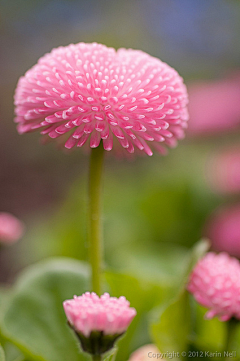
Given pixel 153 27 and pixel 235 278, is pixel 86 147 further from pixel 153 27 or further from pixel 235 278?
pixel 153 27

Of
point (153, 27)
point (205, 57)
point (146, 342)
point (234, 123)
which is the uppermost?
point (153, 27)

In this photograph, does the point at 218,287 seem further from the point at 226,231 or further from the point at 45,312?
the point at 226,231

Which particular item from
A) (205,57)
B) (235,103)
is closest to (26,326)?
(235,103)

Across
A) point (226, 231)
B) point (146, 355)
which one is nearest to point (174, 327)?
point (146, 355)

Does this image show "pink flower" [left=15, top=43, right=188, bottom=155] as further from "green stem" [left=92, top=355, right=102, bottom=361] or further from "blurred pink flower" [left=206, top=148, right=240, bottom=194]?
"blurred pink flower" [left=206, top=148, right=240, bottom=194]

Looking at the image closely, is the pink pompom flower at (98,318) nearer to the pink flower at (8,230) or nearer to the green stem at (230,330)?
the green stem at (230,330)

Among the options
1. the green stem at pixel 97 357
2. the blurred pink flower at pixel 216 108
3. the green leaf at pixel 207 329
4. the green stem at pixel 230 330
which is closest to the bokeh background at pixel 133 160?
the blurred pink flower at pixel 216 108
